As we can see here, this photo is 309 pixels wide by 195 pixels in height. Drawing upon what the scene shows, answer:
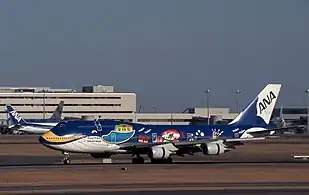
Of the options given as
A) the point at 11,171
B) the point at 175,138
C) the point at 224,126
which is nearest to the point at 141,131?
the point at 175,138

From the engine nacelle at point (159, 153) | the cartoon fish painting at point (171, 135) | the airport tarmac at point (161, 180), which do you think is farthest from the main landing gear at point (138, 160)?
the airport tarmac at point (161, 180)

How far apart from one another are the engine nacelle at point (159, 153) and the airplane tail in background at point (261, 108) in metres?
8.69

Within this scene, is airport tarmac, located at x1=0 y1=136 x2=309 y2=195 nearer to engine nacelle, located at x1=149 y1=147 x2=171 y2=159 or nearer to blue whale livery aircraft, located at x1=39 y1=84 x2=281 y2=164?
engine nacelle, located at x1=149 y1=147 x2=171 y2=159

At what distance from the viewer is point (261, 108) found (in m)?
62.5

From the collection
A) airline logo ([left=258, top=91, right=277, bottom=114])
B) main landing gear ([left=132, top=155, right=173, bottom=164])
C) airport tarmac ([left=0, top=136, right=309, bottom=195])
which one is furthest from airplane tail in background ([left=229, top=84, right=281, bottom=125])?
airport tarmac ([left=0, top=136, right=309, bottom=195])

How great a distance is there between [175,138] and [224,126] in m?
4.93

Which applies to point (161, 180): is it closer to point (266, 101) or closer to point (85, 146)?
point (85, 146)

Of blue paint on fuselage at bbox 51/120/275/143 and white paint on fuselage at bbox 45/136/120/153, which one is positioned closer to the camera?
white paint on fuselage at bbox 45/136/120/153

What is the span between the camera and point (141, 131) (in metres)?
57.0

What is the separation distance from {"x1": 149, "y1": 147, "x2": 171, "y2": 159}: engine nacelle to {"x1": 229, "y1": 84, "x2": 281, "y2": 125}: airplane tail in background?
869cm

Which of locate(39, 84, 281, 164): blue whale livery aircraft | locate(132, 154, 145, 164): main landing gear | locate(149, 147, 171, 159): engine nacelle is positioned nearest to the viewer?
locate(149, 147, 171, 159): engine nacelle

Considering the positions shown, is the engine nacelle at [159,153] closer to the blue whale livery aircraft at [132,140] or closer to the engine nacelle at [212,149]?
the blue whale livery aircraft at [132,140]

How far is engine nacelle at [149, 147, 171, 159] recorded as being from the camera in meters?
55.3

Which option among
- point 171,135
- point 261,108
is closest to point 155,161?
point 171,135
